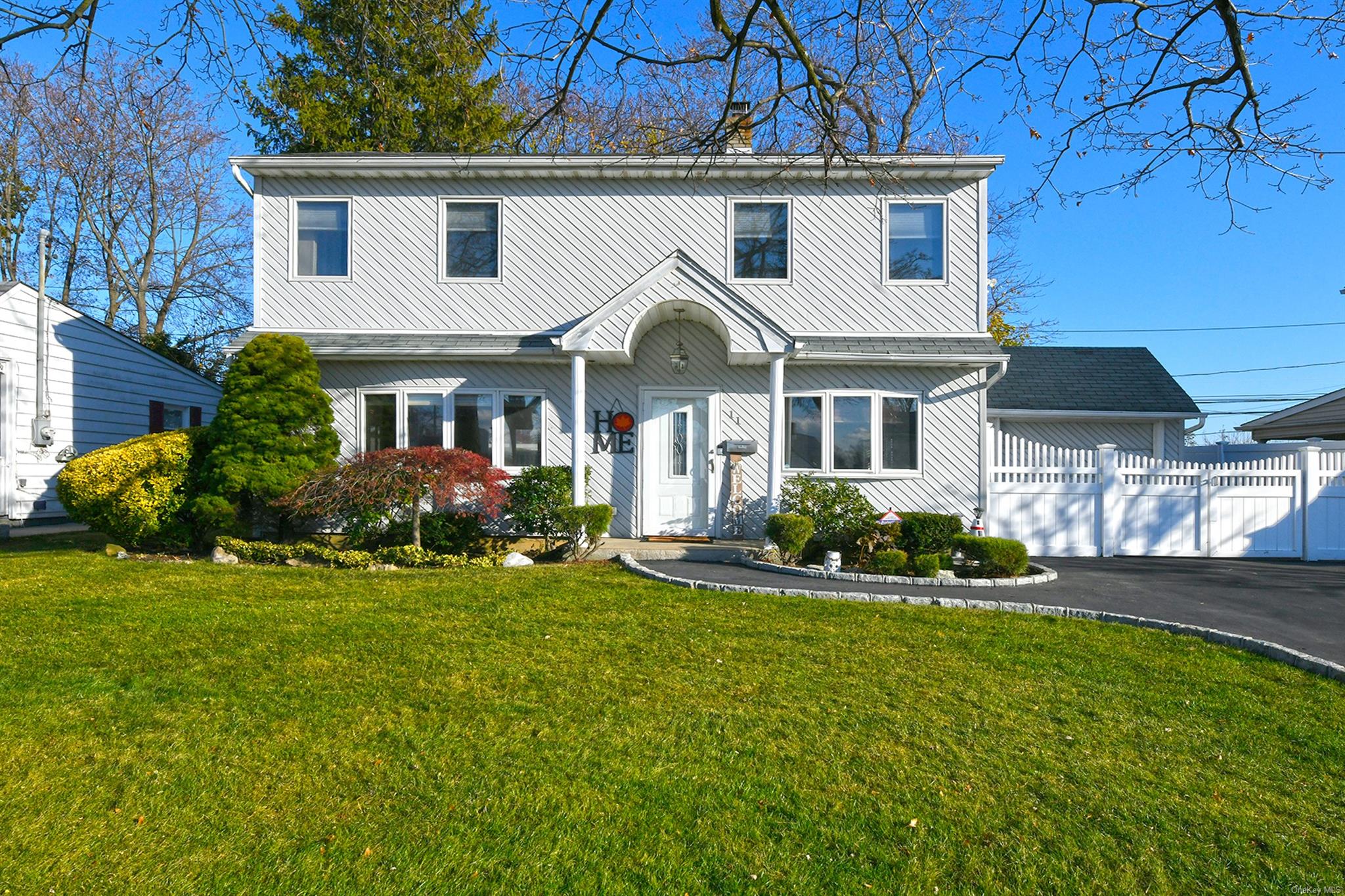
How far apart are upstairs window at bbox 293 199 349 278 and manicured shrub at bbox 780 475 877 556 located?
24.6 feet

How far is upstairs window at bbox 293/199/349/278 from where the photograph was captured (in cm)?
1182

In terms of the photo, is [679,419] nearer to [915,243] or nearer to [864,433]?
[864,433]

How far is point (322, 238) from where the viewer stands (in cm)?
1188

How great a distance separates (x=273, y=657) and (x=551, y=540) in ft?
17.1

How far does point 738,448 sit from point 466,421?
13.4 ft

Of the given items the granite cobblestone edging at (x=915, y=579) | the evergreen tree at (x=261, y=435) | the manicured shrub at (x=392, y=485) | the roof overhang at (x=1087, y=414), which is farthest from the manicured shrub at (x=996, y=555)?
the evergreen tree at (x=261, y=435)

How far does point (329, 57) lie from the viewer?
15938 mm

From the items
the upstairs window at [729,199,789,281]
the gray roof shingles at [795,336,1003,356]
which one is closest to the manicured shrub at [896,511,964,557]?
the gray roof shingles at [795,336,1003,356]

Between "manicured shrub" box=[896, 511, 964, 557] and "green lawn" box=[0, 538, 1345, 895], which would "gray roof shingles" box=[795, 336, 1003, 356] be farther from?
"green lawn" box=[0, 538, 1345, 895]

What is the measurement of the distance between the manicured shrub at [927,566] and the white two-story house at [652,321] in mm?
2527

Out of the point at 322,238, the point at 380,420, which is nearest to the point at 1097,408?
the point at 380,420

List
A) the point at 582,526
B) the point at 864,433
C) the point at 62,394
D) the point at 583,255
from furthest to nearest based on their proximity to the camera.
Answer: the point at 62,394
the point at 583,255
the point at 864,433
the point at 582,526

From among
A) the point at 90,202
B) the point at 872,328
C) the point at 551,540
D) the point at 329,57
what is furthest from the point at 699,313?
the point at 90,202

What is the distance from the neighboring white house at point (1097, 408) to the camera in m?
13.8
